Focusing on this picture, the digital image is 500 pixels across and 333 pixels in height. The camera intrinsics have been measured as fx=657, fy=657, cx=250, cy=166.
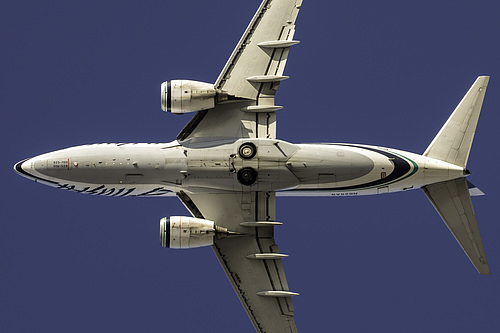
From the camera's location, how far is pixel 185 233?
25359 mm

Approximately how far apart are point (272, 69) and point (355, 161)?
5021mm

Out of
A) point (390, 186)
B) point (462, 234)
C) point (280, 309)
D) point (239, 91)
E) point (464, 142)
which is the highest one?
point (239, 91)

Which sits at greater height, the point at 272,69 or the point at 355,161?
the point at 272,69

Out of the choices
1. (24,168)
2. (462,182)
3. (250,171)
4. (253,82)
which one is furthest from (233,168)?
(462,182)

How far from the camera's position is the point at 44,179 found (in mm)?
26062

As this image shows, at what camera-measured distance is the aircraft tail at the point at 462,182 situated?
2595cm

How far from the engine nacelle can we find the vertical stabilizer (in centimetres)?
928

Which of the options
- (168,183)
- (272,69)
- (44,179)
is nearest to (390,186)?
(272,69)

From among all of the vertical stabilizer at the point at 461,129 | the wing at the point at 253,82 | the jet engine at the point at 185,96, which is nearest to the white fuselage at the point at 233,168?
the vertical stabilizer at the point at 461,129

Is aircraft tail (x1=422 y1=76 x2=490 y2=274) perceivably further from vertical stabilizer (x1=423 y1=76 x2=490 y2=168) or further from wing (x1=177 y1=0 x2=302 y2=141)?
wing (x1=177 y1=0 x2=302 y2=141)

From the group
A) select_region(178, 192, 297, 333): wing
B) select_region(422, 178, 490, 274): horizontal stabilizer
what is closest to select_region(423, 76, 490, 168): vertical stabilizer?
select_region(422, 178, 490, 274): horizontal stabilizer

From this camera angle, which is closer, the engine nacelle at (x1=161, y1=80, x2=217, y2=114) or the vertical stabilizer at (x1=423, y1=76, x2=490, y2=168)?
the engine nacelle at (x1=161, y1=80, x2=217, y2=114)

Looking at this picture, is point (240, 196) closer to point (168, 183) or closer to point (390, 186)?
point (168, 183)

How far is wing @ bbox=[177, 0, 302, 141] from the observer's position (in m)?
26.4
